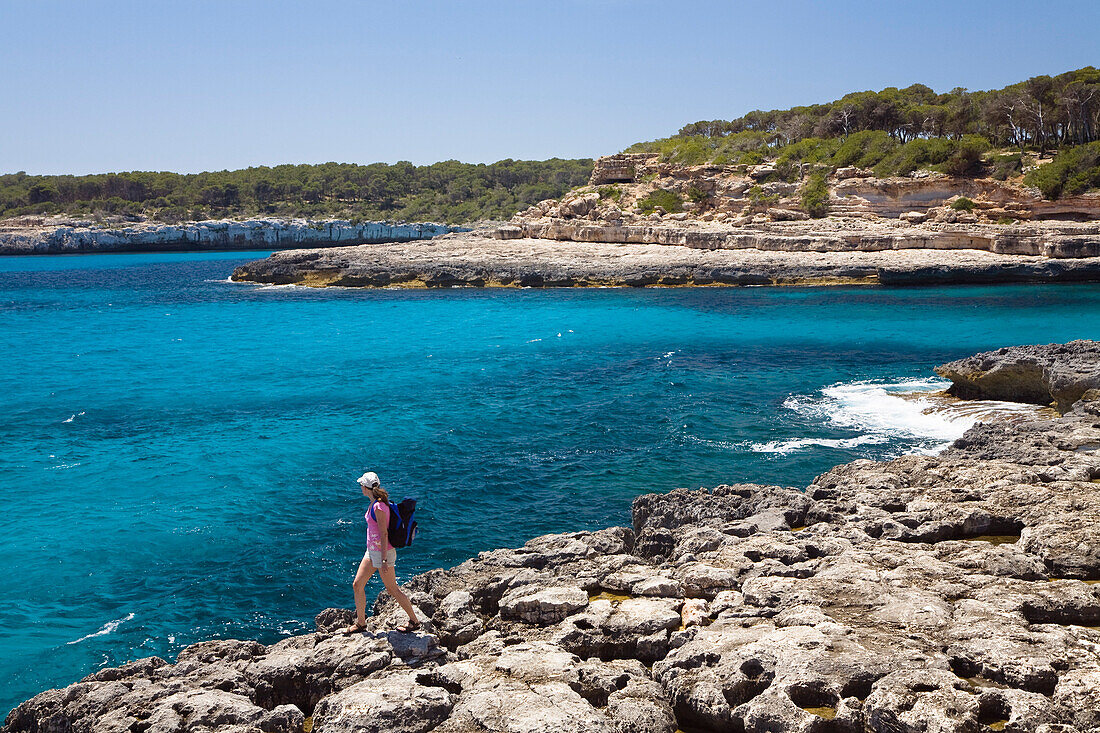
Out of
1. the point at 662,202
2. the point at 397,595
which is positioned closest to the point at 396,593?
the point at 397,595

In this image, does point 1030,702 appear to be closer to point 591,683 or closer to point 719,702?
point 719,702

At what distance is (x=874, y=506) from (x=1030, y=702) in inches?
216

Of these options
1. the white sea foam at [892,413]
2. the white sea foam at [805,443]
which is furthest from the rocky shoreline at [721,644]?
the white sea foam at [892,413]

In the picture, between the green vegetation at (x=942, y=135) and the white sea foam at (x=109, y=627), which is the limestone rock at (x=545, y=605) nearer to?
the white sea foam at (x=109, y=627)

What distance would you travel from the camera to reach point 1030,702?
20.2 feet

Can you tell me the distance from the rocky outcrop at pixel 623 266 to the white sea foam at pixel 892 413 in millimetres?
27331

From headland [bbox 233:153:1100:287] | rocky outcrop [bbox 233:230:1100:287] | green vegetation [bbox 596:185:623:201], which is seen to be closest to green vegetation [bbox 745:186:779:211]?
headland [bbox 233:153:1100:287]

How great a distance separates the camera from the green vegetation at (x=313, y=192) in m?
126

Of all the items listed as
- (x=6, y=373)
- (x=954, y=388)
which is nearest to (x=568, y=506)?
(x=954, y=388)

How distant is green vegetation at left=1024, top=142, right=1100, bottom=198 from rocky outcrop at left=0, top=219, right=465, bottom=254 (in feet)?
257

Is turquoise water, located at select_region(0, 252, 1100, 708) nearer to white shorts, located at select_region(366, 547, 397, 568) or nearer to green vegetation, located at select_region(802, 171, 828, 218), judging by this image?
white shorts, located at select_region(366, 547, 397, 568)

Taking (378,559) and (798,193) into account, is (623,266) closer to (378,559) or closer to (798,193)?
(798,193)

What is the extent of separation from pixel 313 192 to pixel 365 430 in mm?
129333

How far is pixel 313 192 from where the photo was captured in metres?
141
